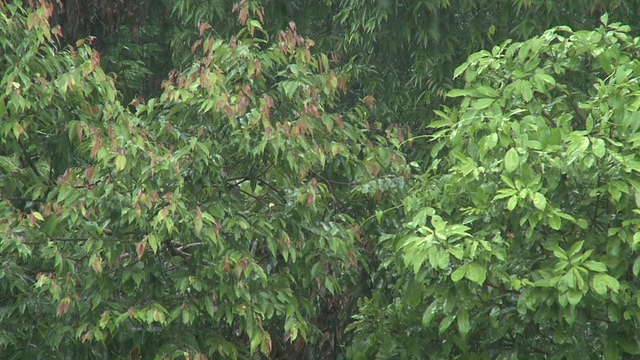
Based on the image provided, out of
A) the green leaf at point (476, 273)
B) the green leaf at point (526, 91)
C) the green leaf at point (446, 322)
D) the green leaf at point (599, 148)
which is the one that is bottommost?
the green leaf at point (446, 322)

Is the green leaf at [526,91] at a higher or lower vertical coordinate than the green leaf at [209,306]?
higher

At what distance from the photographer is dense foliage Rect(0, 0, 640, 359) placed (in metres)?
4.84

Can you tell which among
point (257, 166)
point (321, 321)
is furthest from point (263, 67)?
point (321, 321)

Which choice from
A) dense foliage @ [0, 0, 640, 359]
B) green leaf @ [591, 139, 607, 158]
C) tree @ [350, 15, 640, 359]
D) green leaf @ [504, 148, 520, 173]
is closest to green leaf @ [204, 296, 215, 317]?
dense foliage @ [0, 0, 640, 359]

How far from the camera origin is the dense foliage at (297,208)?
15.9ft

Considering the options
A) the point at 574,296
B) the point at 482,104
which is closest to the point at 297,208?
the point at 482,104

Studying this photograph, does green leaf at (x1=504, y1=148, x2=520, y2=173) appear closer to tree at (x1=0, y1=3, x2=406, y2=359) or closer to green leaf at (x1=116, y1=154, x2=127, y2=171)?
tree at (x1=0, y1=3, x2=406, y2=359)

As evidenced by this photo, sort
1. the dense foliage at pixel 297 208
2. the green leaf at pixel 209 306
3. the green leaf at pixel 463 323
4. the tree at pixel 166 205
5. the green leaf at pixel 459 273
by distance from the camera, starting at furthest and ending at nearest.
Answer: the green leaf at pixel 209 306, the tree at pixel 166 205, the green leaf at pixel 463 323, the dense foliage at pixel 297 208, the green leaf at pixel 459 273

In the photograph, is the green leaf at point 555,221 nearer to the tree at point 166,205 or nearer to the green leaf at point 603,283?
the green leaf at point 603,283

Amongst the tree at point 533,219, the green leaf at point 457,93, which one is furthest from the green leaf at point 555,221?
the green leaf at point 457,93

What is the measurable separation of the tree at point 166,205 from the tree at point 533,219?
679 mm

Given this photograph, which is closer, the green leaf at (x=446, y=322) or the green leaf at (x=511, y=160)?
the green leaf at (x=511, y=160)

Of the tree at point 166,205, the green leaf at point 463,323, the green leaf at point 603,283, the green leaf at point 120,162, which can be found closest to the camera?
the green leaf at point 603,283

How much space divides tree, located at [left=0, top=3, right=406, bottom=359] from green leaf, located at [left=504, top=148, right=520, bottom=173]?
4.29 feet
